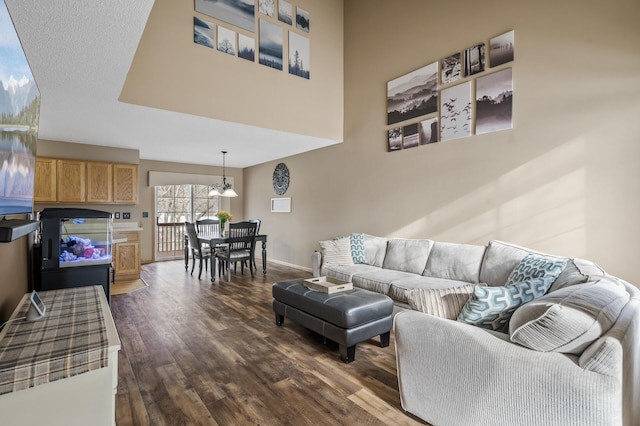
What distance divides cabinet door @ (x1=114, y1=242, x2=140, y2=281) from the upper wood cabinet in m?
0.81

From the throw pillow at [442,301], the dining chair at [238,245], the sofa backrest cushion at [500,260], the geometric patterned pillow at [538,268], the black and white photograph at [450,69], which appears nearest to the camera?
the throw pillow at [442,301]

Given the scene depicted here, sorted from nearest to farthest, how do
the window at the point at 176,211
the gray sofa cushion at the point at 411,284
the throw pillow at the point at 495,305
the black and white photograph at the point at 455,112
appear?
the throw pillow at the point at 495,305
the gray sofa cushion at the point at 411,284
the black and white photograph at the point at 455,112
the window at the point at 176,211

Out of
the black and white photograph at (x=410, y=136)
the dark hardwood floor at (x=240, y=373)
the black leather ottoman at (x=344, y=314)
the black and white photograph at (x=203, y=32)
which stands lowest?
the dark hardwood floor at (x=240, y=373)

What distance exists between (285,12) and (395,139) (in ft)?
8.72

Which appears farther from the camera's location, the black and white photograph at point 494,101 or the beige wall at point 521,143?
the black and white photograph at point 494,101

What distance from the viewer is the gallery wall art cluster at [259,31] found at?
4.00 meters

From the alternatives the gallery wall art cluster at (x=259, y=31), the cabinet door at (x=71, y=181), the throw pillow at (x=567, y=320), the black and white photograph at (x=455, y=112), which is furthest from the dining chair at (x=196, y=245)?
the throw pillow at (x=567, y=320)

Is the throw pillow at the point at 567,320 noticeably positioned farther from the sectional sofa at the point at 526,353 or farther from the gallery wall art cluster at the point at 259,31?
the gallery wall art cluster at the point at 259,31

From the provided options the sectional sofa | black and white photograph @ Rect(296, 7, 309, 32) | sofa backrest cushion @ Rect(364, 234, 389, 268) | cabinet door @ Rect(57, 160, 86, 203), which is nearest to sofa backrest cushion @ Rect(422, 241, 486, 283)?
sofa backrest cushion @ Rect(364, 234, 389, 268)

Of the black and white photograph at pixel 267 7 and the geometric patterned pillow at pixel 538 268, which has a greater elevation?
the black and white photograph at pixel 267 7

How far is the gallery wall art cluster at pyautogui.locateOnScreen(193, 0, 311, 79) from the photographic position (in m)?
4.00

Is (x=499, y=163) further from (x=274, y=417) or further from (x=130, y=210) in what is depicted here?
(x=130, y=210)

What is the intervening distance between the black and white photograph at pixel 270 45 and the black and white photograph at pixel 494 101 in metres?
2.82

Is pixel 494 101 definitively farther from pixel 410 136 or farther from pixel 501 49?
pixel 410 136
